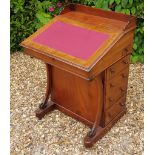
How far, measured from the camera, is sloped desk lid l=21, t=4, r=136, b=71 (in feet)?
8.84

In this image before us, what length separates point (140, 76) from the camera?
14.0 feet

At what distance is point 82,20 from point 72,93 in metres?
0.74

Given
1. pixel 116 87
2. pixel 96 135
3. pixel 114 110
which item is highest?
pixel 116 87

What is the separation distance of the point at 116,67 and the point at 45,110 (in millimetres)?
1009

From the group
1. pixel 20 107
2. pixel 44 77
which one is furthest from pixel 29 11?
pixel 20 107

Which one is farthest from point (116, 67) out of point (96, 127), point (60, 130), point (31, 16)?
point (31, 16)

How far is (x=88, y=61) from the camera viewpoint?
8.61ft

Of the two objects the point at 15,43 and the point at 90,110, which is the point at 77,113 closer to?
the point at 90,110

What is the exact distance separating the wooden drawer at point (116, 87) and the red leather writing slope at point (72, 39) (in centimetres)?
44

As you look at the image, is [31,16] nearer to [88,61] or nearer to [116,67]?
[116,67]

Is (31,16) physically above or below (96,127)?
above

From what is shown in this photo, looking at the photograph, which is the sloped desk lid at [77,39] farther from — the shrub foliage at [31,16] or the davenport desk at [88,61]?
the shrub foliage at [31,16]

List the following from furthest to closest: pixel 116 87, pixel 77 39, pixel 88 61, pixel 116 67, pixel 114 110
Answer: pixel 114 110
pixel 116 87
pixel 116 67
pixel 77 39
pixel 88 61

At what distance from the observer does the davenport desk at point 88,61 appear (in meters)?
2.73
